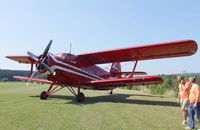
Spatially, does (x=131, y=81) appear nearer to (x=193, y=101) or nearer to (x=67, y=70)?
(x=67, y=70)

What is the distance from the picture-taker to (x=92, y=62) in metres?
18.2

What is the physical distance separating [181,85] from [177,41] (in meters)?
4.67

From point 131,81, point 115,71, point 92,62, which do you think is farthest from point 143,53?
point 115,71

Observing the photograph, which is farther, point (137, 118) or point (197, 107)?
point (137, 118)

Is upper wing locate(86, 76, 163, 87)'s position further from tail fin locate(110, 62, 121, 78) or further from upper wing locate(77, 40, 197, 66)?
tail fin locate(110, 62, 121, 78)

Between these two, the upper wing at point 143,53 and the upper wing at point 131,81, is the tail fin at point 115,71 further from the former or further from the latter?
the upper wing at point 131,81

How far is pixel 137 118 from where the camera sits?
9.61 metres

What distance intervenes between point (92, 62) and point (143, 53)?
3722 millimetres

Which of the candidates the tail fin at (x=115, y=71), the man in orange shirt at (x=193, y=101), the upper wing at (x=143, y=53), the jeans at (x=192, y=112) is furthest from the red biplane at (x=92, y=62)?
the jeans at (x=192, y=112)

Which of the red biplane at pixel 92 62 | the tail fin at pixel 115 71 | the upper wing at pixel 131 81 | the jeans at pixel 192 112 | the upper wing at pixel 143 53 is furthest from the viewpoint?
the tail fin at pixel 115 71

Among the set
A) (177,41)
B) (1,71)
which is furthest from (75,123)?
(1,71)

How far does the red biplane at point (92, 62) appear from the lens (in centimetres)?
1474

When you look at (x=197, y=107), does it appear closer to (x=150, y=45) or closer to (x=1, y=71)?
(x=150, y=45)

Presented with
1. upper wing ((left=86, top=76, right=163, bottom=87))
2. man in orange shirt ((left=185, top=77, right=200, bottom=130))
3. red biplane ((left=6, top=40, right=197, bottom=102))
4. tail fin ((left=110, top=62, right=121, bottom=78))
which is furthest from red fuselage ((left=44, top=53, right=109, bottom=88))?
man in orange shirt ((left=185, top=77, right=200, bottom=130))
